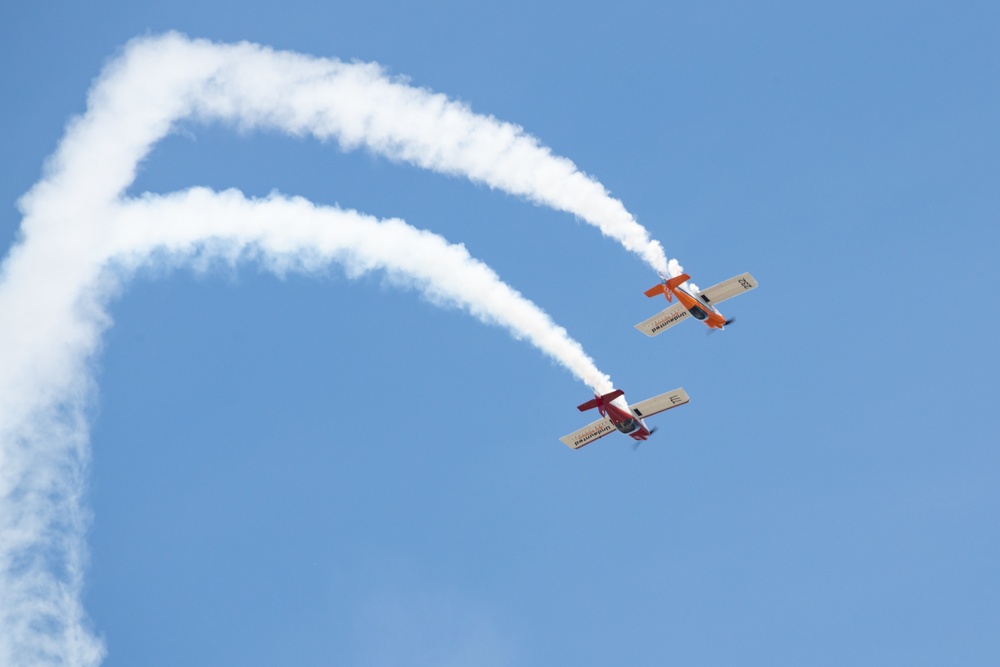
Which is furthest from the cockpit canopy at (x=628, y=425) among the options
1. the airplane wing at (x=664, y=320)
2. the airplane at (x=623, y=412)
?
the airplane wing at (x=664, y=320)

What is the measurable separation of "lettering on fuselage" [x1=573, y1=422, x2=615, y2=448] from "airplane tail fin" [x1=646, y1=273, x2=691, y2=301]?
19.6 ft

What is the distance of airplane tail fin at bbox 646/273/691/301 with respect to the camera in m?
57.4

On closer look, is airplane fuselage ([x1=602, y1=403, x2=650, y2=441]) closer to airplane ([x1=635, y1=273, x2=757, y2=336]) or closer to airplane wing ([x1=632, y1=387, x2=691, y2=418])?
airplane wing ([x1=632, y1=387, x2=691, y2=418])

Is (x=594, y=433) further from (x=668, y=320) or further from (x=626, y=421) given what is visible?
(x=668, y=320)

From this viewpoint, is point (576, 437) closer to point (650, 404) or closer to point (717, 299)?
point (650, 404)

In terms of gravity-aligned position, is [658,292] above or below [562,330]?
above

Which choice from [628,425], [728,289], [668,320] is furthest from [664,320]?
[628,425]

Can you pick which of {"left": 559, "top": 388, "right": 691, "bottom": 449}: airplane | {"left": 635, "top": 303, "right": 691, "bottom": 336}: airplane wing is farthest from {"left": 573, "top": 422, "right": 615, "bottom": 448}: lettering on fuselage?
{"left": 635, "top": 303, "right": 691, "bottom": 336}: airplane wing

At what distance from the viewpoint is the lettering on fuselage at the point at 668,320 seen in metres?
59.9

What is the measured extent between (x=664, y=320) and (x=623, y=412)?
5690mm

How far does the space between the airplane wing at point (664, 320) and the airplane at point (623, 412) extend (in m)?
4.69

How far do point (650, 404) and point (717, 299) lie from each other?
21.1 ft

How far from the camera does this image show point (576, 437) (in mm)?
58438

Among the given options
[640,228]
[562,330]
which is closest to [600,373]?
[562,330]
